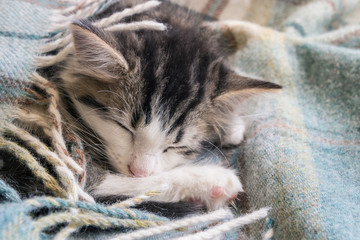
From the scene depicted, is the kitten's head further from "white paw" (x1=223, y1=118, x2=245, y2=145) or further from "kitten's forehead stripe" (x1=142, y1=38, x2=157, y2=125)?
"white paw" (x1=223, y1=118, x2=245, y2=145)

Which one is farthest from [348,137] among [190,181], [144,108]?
[144,108]

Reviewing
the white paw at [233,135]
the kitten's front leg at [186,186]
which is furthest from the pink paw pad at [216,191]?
the white paw at [233,135]

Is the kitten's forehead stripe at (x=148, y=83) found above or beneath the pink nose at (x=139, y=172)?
above

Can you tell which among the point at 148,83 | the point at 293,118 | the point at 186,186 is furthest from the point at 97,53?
the point at 293,118

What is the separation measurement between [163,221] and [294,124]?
1.76 ft

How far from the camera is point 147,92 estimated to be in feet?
2.83

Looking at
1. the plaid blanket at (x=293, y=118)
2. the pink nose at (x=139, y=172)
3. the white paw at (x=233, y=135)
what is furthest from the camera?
the white paw at (x=233, y=135)

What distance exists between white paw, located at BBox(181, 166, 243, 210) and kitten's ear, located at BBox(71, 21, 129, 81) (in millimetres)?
353

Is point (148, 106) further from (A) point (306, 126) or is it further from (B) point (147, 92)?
(A) point (306, 126)

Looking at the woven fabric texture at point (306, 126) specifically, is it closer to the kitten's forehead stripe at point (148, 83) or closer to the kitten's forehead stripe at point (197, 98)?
the kitten's forehead stripe at point (197, 98)

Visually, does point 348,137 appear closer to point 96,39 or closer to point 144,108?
point 144,108

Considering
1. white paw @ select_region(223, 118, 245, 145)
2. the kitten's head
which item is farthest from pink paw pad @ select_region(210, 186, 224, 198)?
white paw @ select_region(223, 118, 245, 145)

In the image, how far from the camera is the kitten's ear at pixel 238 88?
0.87m

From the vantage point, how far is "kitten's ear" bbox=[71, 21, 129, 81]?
75 cm
